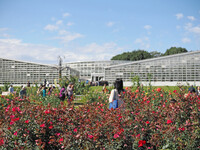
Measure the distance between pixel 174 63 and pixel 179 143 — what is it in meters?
31.5

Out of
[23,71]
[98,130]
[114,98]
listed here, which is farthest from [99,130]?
[23,71]

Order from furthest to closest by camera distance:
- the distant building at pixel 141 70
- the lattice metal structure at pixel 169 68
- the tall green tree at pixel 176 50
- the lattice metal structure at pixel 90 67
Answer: the tall green tree at pixel 176 50, the lattice metal structure at pixel 90 67, the distant building at pixel 141 70, the lattice metal structure at pixel 169 68

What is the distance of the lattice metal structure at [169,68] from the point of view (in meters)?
31.5

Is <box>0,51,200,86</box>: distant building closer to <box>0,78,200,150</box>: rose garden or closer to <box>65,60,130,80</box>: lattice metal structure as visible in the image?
<box>65,60,130,80</box>: lattice metal structure

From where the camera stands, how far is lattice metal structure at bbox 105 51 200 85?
31516mm

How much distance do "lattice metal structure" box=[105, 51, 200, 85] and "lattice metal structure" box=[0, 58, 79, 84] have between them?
12091 mm

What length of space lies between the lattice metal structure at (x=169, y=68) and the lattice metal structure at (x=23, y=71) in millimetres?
12091

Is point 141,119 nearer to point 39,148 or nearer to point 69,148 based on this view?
point 69,148

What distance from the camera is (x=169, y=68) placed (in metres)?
32.8

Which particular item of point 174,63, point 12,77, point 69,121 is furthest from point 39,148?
point 12,77

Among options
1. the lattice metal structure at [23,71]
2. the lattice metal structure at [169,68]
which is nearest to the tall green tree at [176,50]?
the lattice metal structure at [169,68]

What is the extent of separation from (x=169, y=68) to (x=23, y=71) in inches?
1015

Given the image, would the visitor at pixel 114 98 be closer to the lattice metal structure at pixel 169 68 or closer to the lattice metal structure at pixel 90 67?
the lattice metal structure at pixel 169 68

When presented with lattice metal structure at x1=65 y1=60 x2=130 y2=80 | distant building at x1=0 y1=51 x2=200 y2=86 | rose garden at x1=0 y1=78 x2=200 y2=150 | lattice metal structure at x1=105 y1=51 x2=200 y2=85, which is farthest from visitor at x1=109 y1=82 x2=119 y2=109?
lattice metal structure at x1=65 y1=60 x2=130 y2=80
